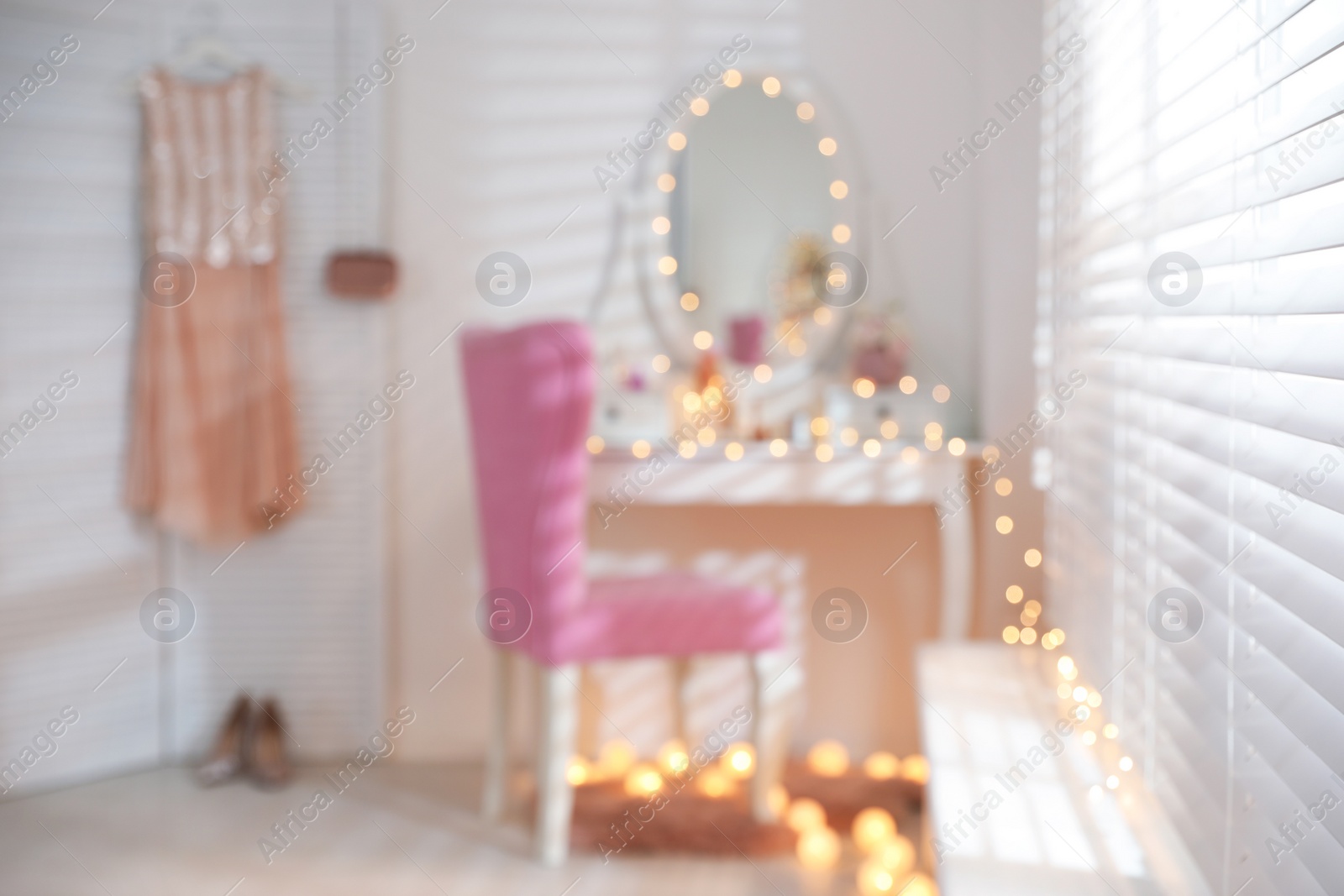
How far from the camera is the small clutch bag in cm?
264

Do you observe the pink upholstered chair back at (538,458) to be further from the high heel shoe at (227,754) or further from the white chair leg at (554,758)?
the high heel shoe at (227,754)

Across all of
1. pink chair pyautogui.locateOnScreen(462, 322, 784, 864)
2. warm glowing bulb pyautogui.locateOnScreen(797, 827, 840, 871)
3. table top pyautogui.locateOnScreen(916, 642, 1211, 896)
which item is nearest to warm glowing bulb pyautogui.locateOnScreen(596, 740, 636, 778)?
pink chair pyautogui.locateOnScreen(462, 322, 784, 864)

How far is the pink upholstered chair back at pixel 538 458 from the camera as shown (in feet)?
6.45

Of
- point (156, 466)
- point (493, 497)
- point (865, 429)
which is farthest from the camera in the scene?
point (156, 466)

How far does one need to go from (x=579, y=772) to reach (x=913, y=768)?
2.76 feet

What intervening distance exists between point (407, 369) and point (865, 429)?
120cm

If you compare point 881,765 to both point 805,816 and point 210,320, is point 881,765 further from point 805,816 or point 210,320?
point 210,320

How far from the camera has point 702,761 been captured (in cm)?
263

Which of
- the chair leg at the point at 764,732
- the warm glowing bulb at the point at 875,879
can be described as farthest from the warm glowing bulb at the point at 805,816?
the warm glowing bulb at the point at 875,879

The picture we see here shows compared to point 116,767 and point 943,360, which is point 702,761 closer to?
point 943,360

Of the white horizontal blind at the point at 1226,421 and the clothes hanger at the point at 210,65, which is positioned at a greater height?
the clothes hanger at the point at 210,65

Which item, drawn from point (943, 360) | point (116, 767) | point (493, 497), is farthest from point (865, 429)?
point (116, 767)

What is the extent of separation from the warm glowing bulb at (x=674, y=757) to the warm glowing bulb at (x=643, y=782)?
0.05 metres

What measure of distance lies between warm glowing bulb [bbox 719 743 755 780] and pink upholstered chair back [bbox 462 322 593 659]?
730 mm
